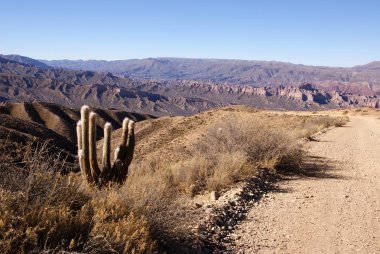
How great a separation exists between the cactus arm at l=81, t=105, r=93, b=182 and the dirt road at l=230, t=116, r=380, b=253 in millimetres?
2680

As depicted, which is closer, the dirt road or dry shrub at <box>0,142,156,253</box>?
dry shrub at <box>0,142,156,253</box>

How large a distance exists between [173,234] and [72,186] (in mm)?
1456

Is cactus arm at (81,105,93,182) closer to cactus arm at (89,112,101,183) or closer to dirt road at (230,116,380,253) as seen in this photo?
cactus arm at (89,112,101,183)

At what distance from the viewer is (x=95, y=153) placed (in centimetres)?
786

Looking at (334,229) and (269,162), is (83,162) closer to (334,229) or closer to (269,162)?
(334,229)

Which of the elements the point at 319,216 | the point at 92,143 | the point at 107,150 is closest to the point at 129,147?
the point at 107,150

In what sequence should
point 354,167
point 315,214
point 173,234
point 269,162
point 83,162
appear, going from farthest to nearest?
point 354,167, point 269,162, point 315,214, point 83,162, point 173,234

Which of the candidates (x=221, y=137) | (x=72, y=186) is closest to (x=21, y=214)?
(x=72, y=186)

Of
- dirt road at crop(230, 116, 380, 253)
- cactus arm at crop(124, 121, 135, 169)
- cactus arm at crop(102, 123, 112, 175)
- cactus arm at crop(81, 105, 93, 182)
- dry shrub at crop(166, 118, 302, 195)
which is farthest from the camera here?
dry shrub at crop(166, 118, 302, 195)

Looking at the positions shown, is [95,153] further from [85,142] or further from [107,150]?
[107,150]

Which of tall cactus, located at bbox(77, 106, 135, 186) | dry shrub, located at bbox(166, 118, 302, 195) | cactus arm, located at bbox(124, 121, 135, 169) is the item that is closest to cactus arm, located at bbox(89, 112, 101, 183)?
tall cactus, located at bbox(77, 106, 135, 186)

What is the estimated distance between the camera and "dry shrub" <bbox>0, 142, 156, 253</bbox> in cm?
416

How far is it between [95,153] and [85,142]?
277 mm

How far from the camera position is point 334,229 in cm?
763
